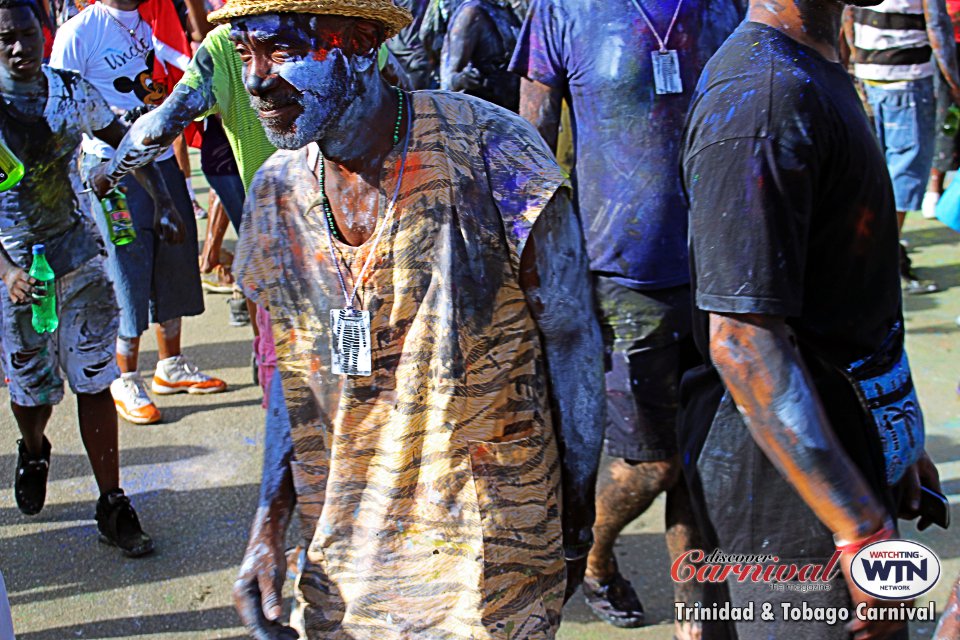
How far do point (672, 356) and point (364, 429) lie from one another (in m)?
1.38

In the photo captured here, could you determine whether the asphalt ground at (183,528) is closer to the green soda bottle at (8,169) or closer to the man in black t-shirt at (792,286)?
the green soda bottle at (8,169)

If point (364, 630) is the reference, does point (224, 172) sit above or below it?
above

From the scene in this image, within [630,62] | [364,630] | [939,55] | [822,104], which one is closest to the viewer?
[822,104]

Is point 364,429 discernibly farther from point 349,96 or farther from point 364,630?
point 349,96

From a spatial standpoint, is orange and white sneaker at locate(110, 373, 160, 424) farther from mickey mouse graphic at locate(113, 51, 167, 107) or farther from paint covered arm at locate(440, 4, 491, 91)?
paint covered arm at locate(440, 4, 491, 91)

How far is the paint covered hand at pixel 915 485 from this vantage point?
219cm

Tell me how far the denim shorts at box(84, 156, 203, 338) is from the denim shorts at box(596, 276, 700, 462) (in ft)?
8.46

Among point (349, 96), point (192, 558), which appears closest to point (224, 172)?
point (192, 558)

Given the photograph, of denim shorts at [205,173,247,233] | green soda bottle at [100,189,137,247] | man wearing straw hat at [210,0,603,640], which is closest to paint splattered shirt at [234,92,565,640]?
man wearing straw hat at [210,0,603,640]

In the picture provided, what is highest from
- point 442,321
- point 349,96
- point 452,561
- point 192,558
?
point 349,96

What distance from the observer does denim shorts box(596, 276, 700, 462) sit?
10.5ft

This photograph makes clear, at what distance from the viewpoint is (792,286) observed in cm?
186

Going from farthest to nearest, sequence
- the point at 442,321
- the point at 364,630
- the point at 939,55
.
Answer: the point at 939,55
the point at 364,630
the point at 442,321

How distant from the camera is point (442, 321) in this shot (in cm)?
205
